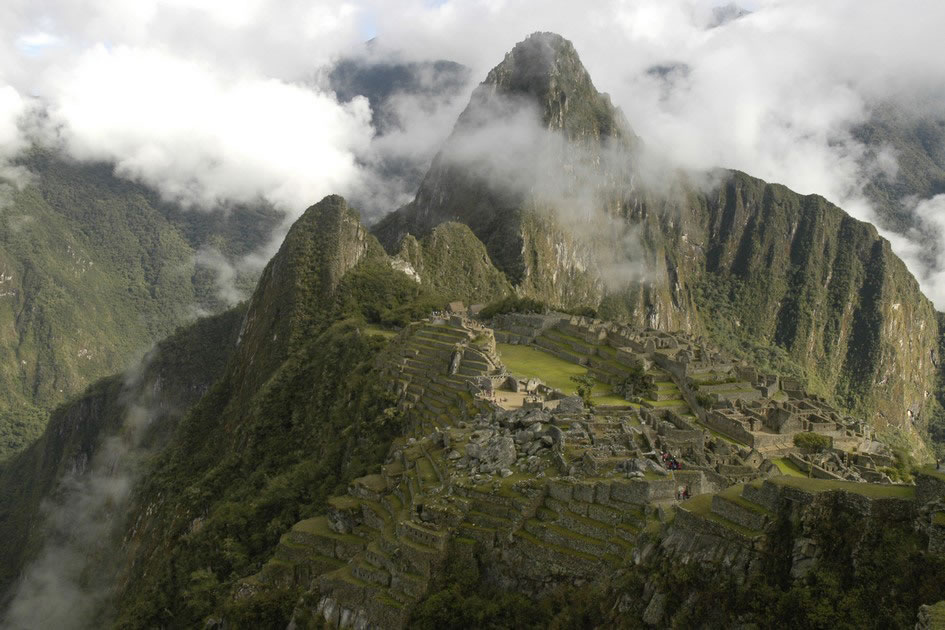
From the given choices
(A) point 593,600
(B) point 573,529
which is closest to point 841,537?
(A) point 593,600

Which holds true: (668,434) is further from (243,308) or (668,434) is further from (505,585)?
(243,308)

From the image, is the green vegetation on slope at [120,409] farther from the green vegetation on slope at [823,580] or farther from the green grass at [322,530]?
the green vegetation on slope at [823,580]

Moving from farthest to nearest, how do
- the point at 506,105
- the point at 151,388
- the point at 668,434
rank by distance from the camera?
the point at 506,105 → the point at 151,388 → the point at 668,434

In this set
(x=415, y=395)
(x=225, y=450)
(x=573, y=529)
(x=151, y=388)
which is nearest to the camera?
(x=573, y=529)

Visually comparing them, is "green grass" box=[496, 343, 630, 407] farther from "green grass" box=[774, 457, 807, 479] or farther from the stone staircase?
"green grass" box=[774, 457, 807, 479]

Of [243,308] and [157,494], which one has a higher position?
[243,308]

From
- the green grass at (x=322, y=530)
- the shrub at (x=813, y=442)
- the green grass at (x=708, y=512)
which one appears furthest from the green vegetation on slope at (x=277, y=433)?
the shrub at (x=813, y=442)

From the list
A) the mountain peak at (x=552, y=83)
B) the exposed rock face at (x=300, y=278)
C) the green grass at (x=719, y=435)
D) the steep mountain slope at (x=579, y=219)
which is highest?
the mountain peak at (x=552, y=83)
